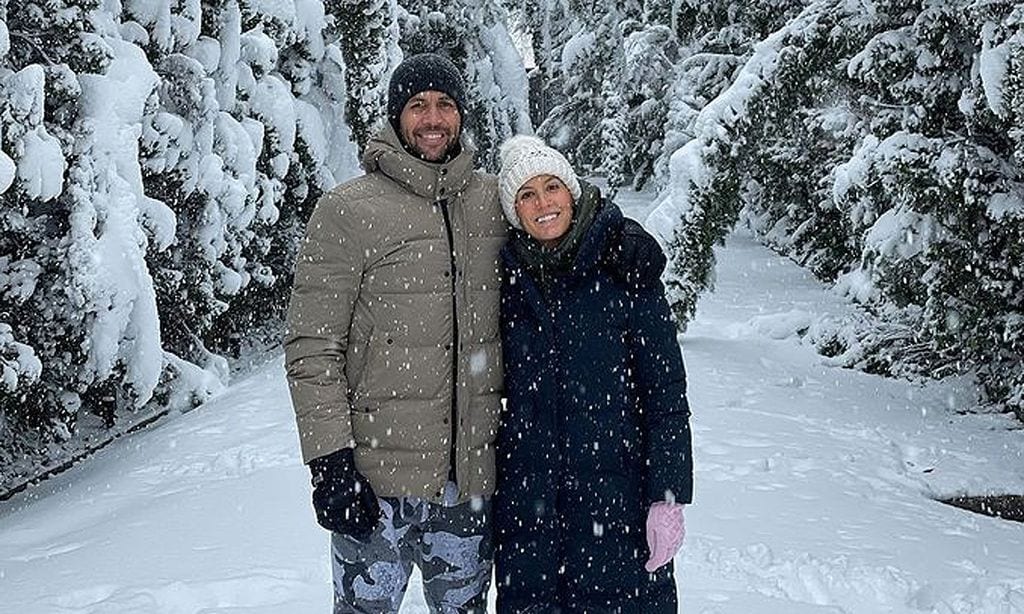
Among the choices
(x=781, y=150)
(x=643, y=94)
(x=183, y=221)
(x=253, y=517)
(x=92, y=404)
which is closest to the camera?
(x=253, y=517)

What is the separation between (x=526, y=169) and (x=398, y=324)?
60 cm

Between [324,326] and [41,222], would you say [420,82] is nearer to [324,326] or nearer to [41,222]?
[324,326]

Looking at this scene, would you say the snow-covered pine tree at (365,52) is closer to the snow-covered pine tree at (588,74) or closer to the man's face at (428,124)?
the snow-covered pine tree at (588,74)

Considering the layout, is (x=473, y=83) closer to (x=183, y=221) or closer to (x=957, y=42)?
(x=183, y=221)

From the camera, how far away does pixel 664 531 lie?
2.83 metres

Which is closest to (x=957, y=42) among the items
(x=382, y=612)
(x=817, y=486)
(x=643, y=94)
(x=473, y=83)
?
(x=817, y=486)

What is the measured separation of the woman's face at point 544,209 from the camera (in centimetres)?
288

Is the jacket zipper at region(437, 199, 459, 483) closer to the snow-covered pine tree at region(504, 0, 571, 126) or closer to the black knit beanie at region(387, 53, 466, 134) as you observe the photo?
the black knit beanie at region(387, 53, 466, 134)

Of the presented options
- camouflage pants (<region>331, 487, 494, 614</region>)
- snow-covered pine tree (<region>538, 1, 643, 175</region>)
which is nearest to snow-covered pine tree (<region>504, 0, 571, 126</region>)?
snow-covered pine tree (<region>538, 1, 643, 175</region>)

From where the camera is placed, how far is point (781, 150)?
1667cm

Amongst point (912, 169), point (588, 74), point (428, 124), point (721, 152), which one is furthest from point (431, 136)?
point (588, 74)

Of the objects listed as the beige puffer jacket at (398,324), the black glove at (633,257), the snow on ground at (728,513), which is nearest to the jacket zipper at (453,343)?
the beige puffer jacket at (398,324)

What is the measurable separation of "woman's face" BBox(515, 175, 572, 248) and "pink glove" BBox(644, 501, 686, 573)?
2.77ft

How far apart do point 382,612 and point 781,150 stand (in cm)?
1504
